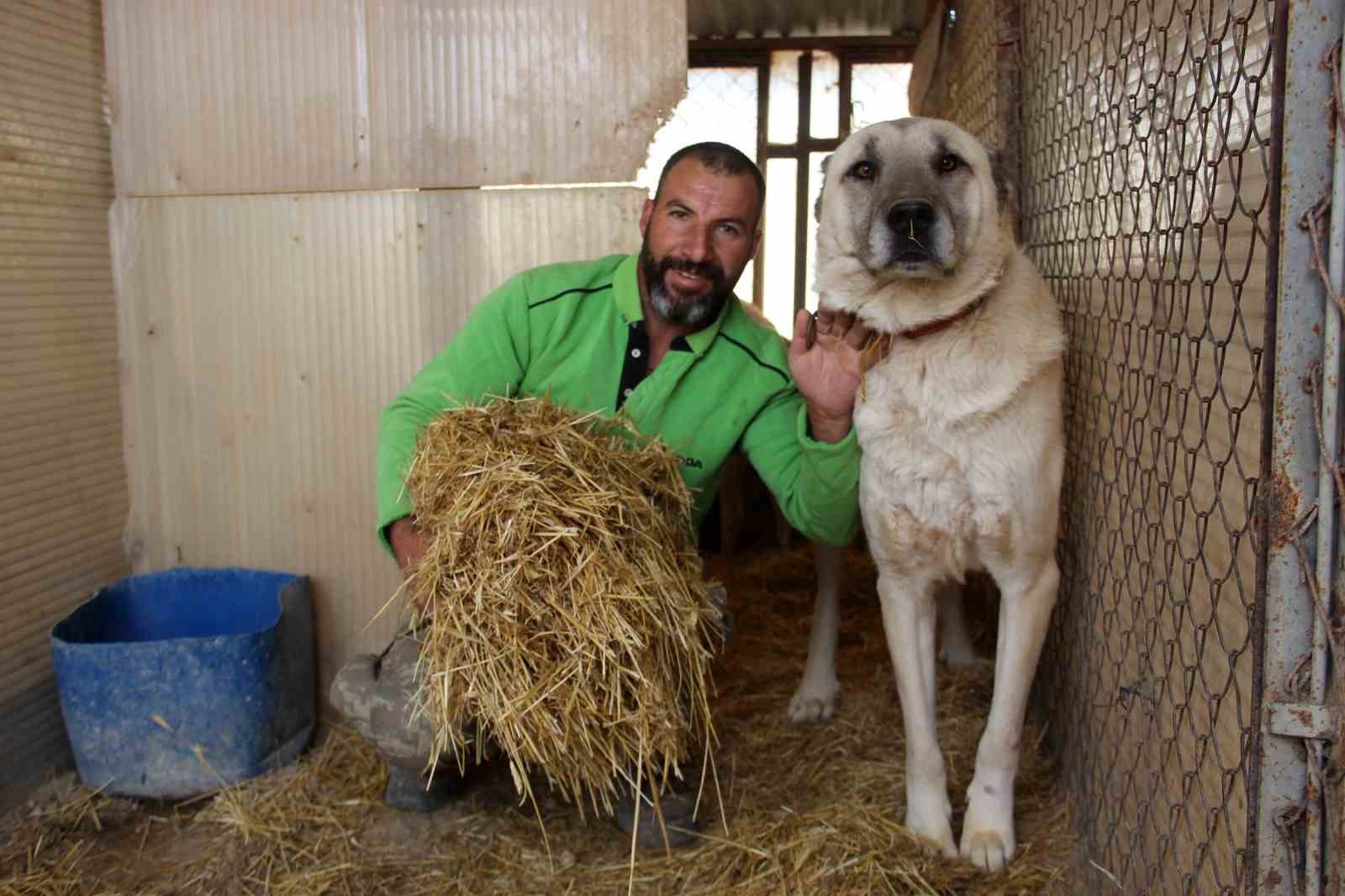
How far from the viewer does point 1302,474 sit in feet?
3.49

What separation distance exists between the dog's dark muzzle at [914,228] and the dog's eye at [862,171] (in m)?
0.20

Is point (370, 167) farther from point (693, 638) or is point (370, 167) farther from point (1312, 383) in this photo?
point (1312, 383)

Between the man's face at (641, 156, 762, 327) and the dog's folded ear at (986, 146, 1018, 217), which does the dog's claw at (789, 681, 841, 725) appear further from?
the dog's folded ear at (986, 146, 1018, 217)

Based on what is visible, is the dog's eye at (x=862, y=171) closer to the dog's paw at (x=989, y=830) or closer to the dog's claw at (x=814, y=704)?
the dog's paw at (x=989, y=830)

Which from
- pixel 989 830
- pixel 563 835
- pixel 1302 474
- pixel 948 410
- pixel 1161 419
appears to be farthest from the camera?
pixel 563 835

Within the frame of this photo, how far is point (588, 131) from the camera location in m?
3.15

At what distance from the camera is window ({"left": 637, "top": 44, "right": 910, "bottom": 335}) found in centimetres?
650

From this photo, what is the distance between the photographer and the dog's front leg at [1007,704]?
2.22 m

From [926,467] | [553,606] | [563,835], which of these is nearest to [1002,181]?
[926,467]

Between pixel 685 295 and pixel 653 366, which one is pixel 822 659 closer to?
pixel 653 366

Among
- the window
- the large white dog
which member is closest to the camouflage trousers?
the large white dog

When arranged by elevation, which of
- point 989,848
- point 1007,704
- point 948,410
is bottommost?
point 989,848

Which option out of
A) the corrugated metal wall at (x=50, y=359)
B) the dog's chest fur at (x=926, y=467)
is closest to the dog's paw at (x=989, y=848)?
the dog's chest fur at (x=926, y=467)

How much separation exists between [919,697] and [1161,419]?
0.84m
